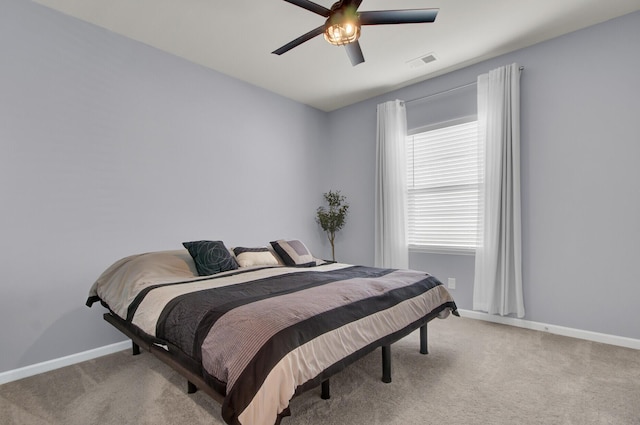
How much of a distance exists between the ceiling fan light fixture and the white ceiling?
0.56 meters

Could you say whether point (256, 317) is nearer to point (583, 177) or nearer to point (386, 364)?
point (386, 364)

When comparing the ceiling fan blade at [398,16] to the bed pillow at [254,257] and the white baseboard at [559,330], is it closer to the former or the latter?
the bed pillow at [254,257]

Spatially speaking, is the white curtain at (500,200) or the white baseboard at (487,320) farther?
the white curtain at (500,200)

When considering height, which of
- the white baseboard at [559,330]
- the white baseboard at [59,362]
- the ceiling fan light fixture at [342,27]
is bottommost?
the white baseboard at [59,362]

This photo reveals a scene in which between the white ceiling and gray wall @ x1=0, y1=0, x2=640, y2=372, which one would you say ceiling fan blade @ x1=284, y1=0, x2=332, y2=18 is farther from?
gray wall @ x1=0, y1=0, x2=640, y2=372

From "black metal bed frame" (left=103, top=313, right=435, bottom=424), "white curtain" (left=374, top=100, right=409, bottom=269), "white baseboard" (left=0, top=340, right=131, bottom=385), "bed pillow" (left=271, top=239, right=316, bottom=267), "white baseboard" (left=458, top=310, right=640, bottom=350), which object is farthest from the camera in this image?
"white curtain" (left=374, top=100, right=409, bottom=269)

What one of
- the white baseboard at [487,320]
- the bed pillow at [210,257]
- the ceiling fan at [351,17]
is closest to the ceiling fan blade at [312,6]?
the ceiling fan at [351,17]

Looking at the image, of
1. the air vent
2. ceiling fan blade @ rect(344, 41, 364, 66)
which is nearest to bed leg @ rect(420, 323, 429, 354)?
ceiling fan blade @ rect(344, 41, 364, 66)

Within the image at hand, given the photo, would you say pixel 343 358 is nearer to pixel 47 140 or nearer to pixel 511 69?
pixel 47 140

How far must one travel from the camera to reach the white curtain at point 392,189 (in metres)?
4.17

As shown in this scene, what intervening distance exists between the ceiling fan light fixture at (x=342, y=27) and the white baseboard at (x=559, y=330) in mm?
3165

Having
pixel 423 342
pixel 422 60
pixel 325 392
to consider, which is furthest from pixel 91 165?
pixel 422 60

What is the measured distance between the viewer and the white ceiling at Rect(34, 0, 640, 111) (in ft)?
8.59

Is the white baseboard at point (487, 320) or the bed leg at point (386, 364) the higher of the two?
the bed leg at point (386, 364)
